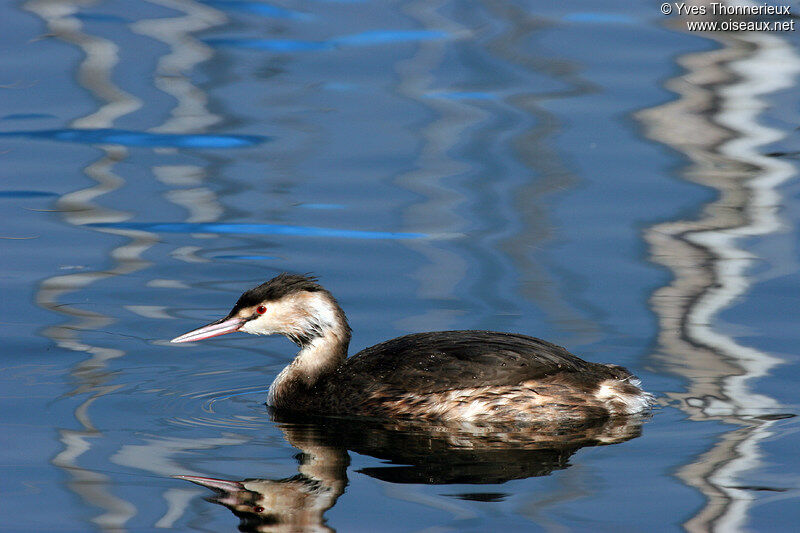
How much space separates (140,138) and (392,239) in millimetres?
3275

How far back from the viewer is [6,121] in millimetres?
12805

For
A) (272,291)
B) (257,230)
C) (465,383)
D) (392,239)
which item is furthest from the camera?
(257,230)

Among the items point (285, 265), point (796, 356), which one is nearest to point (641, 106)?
point (285, 265)

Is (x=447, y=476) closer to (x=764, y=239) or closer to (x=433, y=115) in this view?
(x=764, y=239)

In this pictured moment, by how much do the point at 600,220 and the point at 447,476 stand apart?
442cm

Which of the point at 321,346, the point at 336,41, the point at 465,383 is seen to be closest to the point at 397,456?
the point at 465,383

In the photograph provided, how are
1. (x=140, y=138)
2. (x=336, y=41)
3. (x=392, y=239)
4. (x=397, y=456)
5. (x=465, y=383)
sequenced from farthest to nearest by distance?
(x=336, y=41), (x=140, y=138), (x=392, y=239), (x=465, y=383), (x=397, y=456)

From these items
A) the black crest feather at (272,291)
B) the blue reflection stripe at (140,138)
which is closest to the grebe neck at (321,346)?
the black crest feather at (272,291)

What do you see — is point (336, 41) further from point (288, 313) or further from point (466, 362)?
point (466, 362)

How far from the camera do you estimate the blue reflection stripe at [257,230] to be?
34.0 feet

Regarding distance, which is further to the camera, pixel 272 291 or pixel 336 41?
pixel 336 41

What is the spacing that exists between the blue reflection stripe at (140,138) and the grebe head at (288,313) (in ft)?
16.0

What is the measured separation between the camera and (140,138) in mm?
12602

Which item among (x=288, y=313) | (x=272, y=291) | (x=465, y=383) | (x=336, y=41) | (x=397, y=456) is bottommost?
(x=397, y=456)
